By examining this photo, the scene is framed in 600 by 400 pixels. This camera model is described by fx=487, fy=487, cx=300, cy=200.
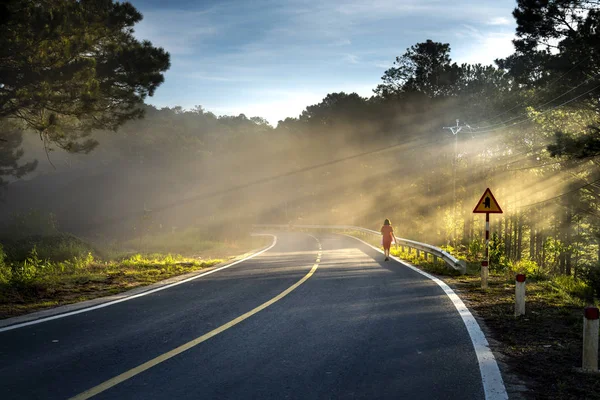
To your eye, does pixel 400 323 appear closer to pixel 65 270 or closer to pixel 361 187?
pixel 65 270

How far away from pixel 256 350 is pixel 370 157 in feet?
191

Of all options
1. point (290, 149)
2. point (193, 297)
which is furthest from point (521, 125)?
point (290, 149)

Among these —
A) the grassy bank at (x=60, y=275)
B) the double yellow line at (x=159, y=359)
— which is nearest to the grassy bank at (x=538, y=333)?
the double yellow line at (x=159, y=359)

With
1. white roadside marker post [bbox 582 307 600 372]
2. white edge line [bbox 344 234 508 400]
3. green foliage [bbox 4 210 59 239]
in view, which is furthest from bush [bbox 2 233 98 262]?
white roadside marker post [bbox 582 307 600 372]

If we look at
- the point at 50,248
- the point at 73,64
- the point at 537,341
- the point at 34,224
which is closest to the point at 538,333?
the point at 537,341

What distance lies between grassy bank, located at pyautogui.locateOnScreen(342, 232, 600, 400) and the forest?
4666 mm

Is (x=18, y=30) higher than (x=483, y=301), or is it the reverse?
(x=18, y=30)

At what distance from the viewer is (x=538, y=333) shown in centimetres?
733

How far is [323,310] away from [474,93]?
49065 mm

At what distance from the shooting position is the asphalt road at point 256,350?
470 cm

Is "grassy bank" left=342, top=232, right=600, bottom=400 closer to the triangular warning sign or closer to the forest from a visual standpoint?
the triangular warning sign

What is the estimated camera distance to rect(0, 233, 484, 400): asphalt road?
15.4 ft

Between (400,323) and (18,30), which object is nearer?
(400,323)

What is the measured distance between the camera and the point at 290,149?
3307 inches
